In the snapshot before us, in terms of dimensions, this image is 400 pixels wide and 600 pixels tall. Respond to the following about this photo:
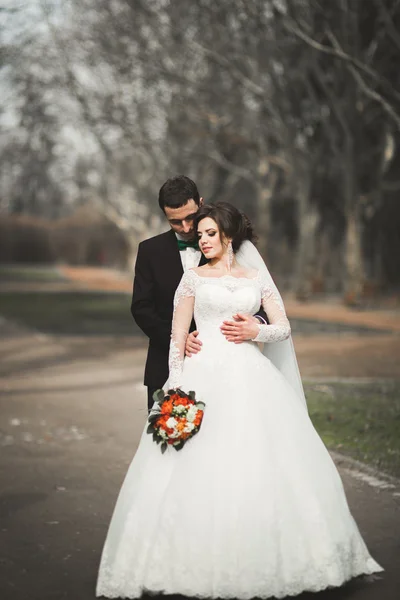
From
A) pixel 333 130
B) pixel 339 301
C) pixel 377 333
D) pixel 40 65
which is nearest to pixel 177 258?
pixel 377 333

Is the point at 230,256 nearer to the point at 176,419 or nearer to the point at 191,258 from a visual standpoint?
the point at 191,258

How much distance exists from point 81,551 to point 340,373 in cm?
860

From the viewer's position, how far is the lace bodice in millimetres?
4797

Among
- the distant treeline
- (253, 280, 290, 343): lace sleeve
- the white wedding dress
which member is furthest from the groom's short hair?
the distant treeline

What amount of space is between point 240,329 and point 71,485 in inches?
110

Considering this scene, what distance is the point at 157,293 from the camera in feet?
17.8

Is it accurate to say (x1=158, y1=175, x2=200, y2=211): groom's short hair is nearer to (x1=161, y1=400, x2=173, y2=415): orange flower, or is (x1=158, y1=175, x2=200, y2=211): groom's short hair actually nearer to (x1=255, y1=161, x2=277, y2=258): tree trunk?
(x1=161, y1=400, x2=173, y2=415): orange flower

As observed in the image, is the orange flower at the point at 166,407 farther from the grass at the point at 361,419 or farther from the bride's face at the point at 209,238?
the grass at the point at 361,419

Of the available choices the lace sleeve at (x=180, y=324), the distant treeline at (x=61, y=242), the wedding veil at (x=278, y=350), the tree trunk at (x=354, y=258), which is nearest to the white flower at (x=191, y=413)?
the lace sleeve at (x=180, y=324)

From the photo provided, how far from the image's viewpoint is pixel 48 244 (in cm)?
8400

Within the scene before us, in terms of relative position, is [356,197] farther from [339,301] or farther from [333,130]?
[339,301]

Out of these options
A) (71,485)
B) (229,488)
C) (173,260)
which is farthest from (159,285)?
(71,485)

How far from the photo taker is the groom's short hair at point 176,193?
494cm

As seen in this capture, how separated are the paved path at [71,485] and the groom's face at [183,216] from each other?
197cm
